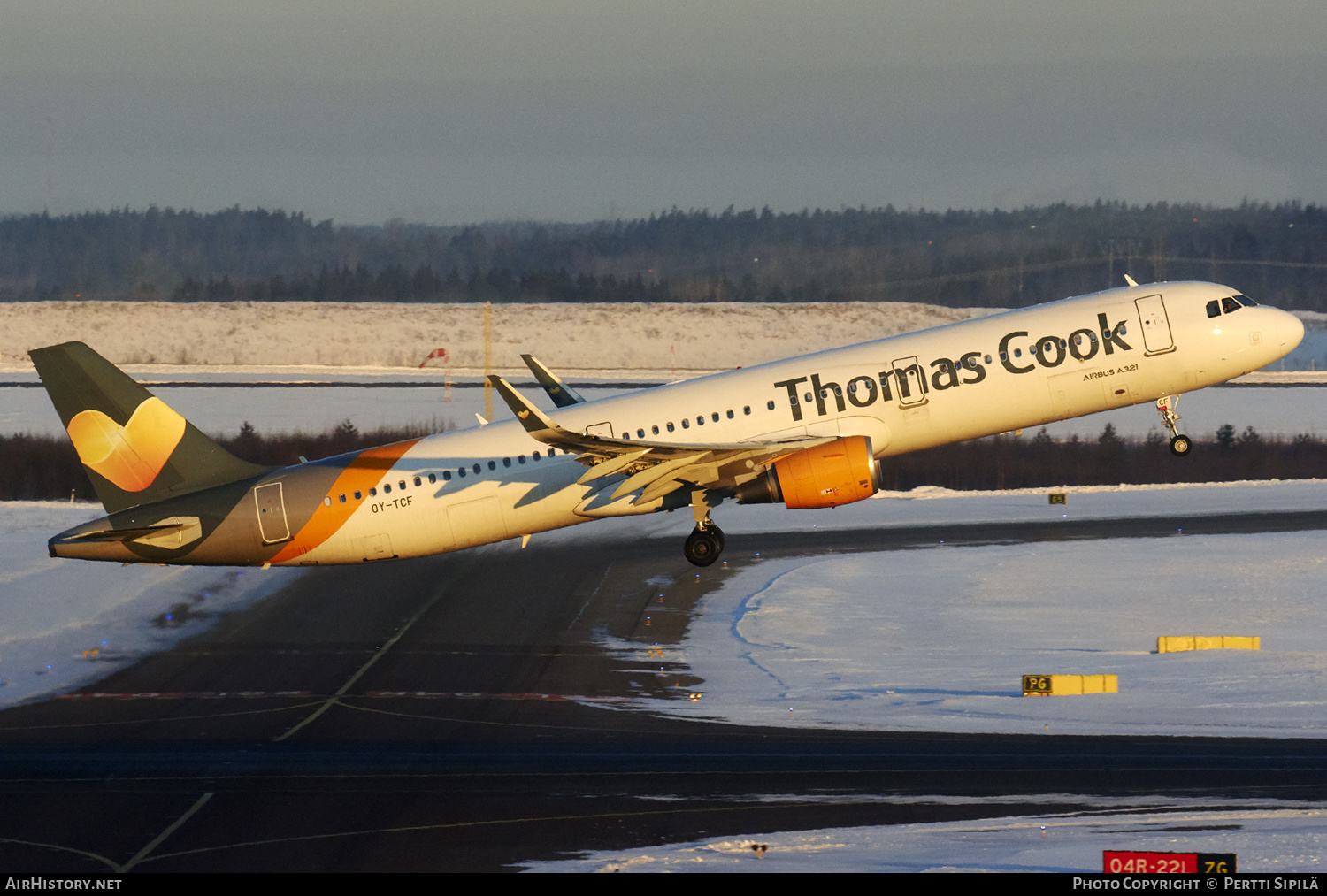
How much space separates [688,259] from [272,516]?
74.3 metres

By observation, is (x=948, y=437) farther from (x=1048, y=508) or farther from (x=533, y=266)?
(x=533, y=266)

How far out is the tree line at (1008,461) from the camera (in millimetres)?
69375

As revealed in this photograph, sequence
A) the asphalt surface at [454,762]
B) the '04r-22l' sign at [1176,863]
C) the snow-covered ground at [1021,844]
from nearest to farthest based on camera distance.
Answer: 1. the '04r-22l' sign at [1176,863]
2. the snow-covered ground at [1021,844]
3. the asphalt surface at [454,762]

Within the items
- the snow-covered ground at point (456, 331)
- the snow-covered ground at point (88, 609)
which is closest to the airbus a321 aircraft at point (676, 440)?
the snow-covered ground at point (88, 609)

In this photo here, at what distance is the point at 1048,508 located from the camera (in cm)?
5997

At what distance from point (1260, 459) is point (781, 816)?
5397cm

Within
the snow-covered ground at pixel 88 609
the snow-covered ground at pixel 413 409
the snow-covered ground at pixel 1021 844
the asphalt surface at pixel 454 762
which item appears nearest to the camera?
the snow-covered ground at pixel 1021 844

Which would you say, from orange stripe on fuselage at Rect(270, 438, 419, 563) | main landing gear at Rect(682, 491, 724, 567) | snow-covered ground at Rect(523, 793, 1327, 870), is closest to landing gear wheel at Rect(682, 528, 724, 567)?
main landing gear at Rect(682, 491, 724, 567)

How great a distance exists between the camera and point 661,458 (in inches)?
1341

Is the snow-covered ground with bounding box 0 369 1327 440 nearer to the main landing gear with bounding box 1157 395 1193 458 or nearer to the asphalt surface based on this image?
the asphalt surface

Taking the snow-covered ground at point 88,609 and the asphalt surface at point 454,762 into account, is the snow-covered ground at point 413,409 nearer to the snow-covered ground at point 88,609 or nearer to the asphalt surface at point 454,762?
the snow-covered ground at point 88,609

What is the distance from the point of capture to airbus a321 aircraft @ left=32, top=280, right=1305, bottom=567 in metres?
34.6

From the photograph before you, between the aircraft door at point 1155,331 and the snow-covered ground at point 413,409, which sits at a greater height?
the aircraft door at point 1155,331

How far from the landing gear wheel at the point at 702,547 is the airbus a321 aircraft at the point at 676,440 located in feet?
0.16
